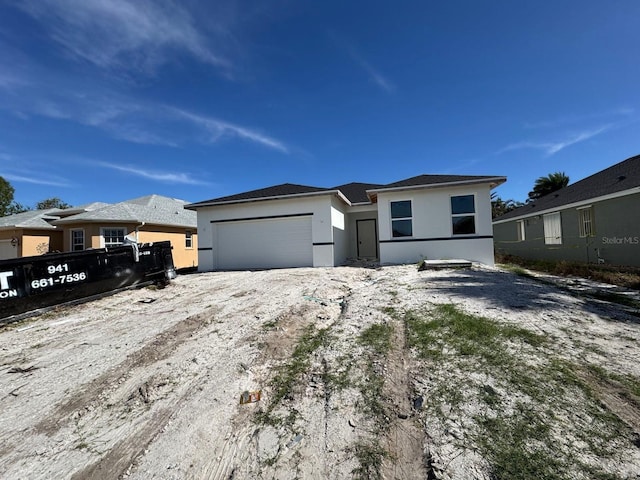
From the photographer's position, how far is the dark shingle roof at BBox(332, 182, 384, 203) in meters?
16.0

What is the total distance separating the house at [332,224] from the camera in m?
11.5

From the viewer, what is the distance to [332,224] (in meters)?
12.4

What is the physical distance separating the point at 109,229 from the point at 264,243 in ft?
29.0

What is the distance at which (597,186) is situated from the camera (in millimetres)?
13109

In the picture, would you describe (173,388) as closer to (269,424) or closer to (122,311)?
(269,424)

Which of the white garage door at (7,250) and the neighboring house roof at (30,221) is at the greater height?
the neighboring house roof at (30,221)

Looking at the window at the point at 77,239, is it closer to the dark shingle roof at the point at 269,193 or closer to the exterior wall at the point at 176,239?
the exterior wall at the point at 176,239

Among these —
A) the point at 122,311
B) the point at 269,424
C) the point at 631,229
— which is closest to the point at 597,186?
the point at 631,229

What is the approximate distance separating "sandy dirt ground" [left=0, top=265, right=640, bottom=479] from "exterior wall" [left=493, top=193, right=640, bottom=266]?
7318 millimetres

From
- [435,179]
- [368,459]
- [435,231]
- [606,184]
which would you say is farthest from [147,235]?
[606,184]

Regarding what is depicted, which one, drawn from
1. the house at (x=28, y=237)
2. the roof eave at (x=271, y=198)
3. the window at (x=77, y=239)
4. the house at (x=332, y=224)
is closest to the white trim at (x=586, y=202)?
the house at (x=332, y=224)

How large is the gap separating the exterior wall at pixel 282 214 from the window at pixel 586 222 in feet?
36.6

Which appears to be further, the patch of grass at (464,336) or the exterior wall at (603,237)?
the exterior wall at (603,237)

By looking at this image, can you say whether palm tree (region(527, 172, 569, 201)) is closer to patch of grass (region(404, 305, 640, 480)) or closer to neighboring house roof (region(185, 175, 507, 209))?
neighboring house roof (region(185, 175, 507, 209))
